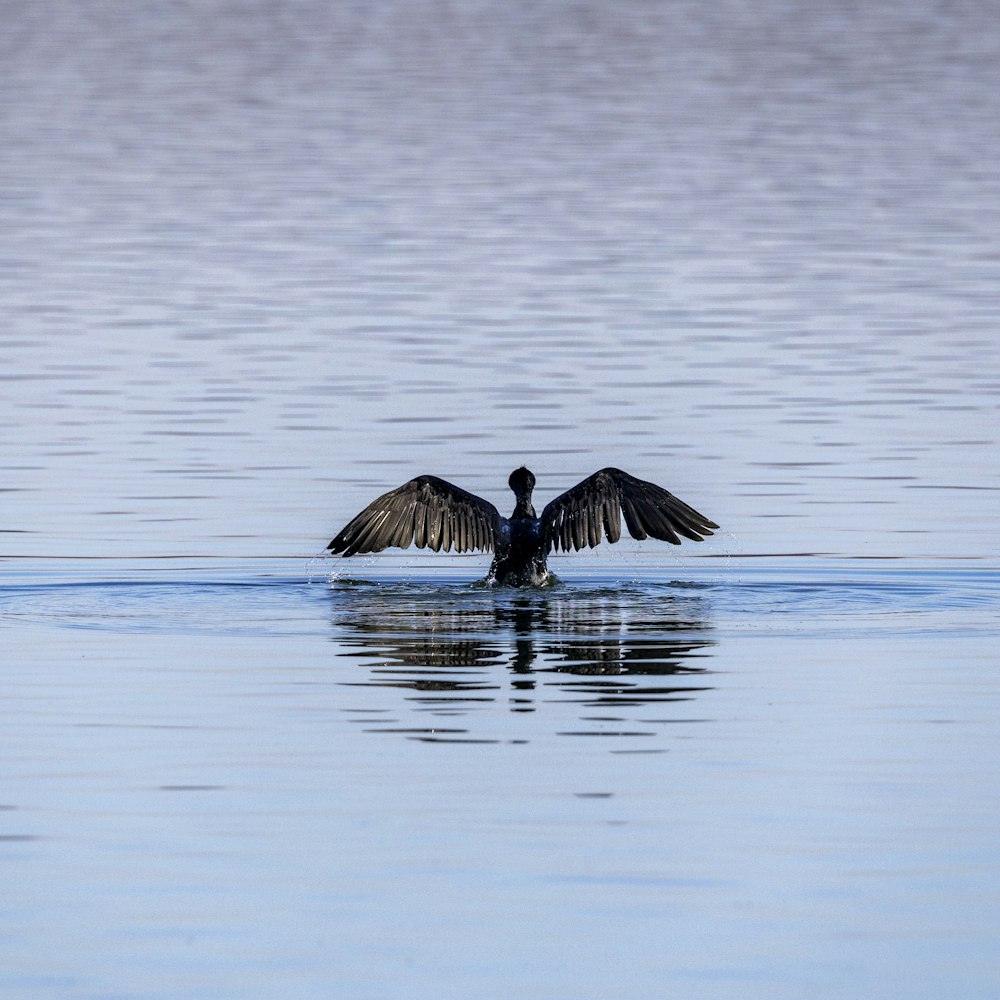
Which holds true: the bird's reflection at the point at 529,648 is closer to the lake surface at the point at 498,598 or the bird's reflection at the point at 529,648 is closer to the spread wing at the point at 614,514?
the lake surface at the point at 498,598

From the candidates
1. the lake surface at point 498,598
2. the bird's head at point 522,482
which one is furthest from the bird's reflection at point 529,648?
the bird's head at point 522,482

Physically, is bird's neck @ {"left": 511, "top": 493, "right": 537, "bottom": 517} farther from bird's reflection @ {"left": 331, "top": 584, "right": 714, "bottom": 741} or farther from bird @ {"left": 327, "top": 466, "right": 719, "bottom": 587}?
bird's reflection @ {"left": 331, "top": 584, "right": 714, "bottom": 741}

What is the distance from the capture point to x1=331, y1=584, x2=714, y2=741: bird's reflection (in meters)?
11.9

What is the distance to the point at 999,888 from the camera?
881 centimetres

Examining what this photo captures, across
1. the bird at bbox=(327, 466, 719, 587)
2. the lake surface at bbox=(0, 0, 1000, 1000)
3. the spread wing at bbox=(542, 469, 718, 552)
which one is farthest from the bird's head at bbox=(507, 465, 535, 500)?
the lake surface at bbox=(0, 0, 1000, 1000)

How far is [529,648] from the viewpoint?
13477 millimetres

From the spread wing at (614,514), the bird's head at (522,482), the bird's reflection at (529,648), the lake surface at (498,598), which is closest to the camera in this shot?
the lake surface at (498,598)

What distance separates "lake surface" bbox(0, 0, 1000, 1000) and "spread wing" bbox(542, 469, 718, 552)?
0.37m

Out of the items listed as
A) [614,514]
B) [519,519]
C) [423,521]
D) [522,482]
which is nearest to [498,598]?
[519,519]

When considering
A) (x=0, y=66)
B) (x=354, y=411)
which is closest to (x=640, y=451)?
(x=354, y=411)

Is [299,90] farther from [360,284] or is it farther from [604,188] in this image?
[360,284]

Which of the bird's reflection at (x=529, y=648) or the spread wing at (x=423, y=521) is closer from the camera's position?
the bird's reflection at (x=529, y=648)

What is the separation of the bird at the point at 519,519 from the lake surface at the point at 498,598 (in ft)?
0.97

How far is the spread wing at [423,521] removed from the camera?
16.0 meters
